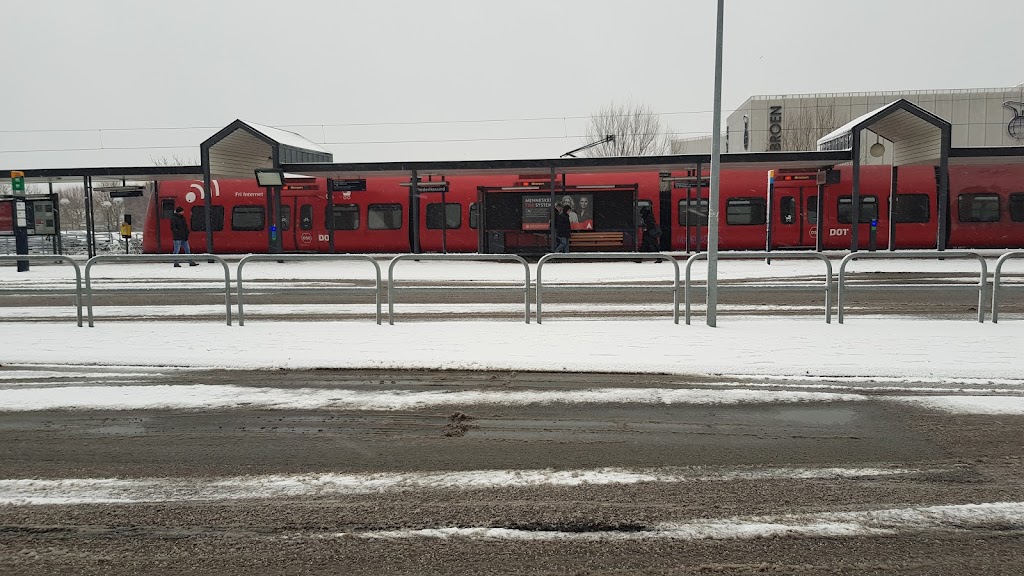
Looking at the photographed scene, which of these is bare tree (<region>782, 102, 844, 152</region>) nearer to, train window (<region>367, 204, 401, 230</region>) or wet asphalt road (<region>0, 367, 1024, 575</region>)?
train window (<region>367, 204, 401, 230</region>)

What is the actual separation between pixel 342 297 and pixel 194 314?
354 centimetres

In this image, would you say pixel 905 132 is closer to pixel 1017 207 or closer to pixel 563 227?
pixel 1017 207

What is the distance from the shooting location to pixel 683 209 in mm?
25703

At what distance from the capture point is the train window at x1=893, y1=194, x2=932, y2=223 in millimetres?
24766

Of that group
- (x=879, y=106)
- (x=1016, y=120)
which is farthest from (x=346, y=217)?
(x=1016, y=120)

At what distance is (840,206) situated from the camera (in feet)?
82.8

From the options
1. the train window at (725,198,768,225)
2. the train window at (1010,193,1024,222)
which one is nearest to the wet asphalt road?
the train window at (725,198,768,225)

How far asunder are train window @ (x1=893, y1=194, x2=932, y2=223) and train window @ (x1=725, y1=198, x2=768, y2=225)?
4.30 metres

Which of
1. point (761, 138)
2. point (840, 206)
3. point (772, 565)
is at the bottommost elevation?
point (772, 565)

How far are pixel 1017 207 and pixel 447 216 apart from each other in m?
19.5

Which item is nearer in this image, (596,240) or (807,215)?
(596,240)

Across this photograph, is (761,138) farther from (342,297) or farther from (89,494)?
(89,494)

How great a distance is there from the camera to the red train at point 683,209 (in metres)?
Result: 24.9

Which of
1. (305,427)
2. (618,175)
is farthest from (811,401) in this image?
(618,175)
